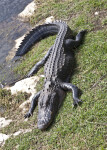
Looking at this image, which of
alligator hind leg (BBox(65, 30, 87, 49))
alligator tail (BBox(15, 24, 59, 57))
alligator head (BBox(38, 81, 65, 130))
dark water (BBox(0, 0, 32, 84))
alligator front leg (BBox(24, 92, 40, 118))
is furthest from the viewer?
alligator tail (BBox(15, 24, 59, 57))

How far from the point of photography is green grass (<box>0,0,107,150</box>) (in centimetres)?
379

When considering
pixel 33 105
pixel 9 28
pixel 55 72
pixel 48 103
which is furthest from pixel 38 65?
pixel 9 28

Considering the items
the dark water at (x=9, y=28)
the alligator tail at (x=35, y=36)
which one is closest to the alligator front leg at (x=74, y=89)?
the dark water at (x=9, y=28)

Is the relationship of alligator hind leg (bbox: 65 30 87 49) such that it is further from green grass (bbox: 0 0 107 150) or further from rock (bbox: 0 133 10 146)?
rock (bbox: 0 133 10 146)

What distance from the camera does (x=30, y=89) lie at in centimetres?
559

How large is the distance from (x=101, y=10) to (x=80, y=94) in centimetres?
346

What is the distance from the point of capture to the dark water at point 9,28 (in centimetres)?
700

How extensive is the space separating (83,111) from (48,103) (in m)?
0.80

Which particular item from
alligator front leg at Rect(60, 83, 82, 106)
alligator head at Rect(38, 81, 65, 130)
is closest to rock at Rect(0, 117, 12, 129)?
alligator head at Rect(38, 81, 65, 130)

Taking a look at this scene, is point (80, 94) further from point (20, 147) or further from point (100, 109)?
point (20, 147)

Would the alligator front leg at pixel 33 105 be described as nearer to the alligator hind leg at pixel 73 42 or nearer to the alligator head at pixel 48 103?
the alligator head at pixel 48 103

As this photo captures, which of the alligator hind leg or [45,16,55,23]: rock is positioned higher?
the alligator hind leg

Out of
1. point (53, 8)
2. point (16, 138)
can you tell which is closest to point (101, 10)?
point (53, 8)

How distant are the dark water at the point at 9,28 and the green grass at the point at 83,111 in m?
0.48
